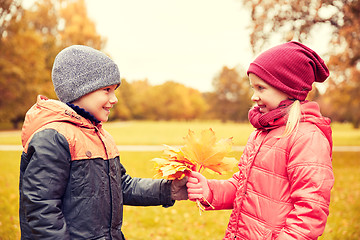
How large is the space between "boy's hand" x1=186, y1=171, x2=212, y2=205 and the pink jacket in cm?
29

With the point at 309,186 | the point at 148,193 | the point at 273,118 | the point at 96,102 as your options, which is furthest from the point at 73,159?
the point at 309,186

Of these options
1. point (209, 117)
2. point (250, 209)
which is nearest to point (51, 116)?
point (250, 209)

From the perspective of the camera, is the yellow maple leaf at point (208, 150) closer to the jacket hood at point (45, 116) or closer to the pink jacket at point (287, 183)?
the pink jacket at point (287, 183)

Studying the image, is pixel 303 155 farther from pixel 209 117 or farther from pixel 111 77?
pixel 209 117

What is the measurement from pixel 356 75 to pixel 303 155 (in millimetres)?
17319

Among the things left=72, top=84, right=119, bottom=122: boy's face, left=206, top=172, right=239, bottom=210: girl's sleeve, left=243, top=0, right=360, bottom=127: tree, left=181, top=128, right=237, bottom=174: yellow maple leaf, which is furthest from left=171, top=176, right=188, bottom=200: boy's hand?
left=243, top=0, right=360, bottom=127: tree

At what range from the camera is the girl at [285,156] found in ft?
5.67

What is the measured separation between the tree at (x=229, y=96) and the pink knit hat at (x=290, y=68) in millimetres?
63991

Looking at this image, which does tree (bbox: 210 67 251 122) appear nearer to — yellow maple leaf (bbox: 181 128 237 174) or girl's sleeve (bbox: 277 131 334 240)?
yellow maple leaf (bbox: 181 128 237 174)

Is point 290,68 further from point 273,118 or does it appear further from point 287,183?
point 287,183

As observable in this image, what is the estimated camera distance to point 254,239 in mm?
1952

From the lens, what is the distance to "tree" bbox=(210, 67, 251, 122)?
65875mm

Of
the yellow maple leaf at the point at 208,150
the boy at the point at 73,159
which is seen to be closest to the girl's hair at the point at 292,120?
the yellow maple leaf at the point at 208,150

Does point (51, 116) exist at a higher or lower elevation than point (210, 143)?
higher
